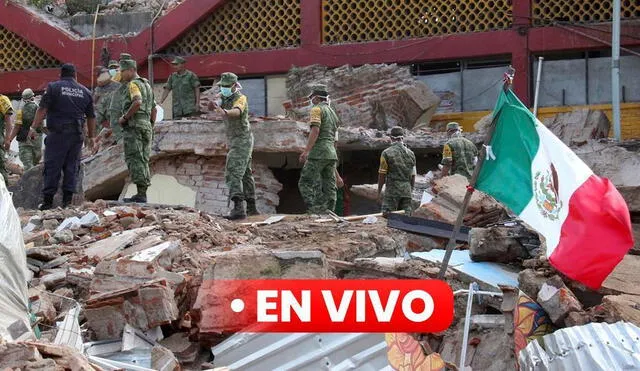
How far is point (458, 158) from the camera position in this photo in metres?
13.9

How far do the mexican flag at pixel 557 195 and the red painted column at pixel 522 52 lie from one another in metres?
11.0

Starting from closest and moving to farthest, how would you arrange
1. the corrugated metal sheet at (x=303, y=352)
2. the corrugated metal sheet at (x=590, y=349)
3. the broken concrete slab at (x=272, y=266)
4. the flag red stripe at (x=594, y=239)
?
the corrugated metal sheet at (x=590, y=349) < the flag red stripe at (x=594, y=239) < the corrugated metal sheet at (x=303, y=352) < the broken concrete slab at (x=272, y=266)

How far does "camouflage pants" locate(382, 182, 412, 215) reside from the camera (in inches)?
513

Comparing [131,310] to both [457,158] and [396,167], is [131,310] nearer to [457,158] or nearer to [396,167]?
[396,167]

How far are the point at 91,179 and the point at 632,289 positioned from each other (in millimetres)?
9997

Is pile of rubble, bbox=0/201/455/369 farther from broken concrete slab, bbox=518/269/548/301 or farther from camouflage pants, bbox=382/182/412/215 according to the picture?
camouflage pants, bbox=382/182/412/215

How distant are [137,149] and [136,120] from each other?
0.32 metres

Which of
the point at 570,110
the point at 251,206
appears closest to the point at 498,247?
the point at 251,206

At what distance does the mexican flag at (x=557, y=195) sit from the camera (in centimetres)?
671

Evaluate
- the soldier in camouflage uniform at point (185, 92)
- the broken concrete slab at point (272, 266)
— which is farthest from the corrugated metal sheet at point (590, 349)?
the soldier in camouflage uniform at point (185, 92)

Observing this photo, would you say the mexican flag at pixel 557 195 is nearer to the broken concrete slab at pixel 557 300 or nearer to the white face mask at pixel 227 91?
the broken concrete slab at pixel 557 300

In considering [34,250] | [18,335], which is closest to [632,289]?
[18,335]

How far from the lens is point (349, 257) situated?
10.1 meters

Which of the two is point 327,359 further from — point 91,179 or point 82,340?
point 91,179
